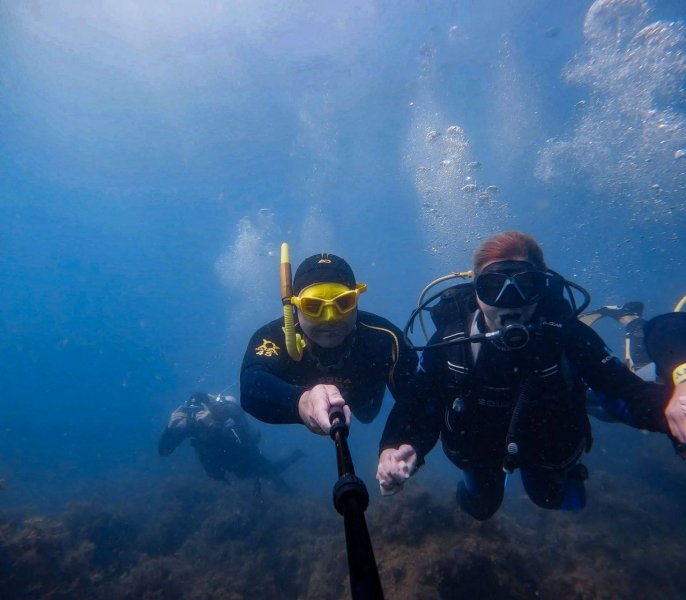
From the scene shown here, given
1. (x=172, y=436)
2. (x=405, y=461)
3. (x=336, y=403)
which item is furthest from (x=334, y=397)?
(x=172, y=436)

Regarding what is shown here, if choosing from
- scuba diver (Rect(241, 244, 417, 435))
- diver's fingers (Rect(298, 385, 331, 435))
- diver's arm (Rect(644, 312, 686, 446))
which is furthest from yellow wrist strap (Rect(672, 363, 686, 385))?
diver's fingers (Rect(298, 385, 331, 435))

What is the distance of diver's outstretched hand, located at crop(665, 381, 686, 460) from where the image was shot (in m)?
2.42

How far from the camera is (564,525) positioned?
10656 millimetres

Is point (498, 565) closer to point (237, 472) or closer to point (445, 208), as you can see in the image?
point (237, 472)

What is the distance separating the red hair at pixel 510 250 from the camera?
3.64m

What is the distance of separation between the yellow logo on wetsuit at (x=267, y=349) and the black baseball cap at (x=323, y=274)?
69 centimetres

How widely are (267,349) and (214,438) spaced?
8.72 m

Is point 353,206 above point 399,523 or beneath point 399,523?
above

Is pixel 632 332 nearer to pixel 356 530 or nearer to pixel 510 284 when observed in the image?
pixel 510 284

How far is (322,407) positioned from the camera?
213 cm

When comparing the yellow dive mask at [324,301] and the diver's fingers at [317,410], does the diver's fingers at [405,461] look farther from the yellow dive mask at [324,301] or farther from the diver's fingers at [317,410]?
the yellow dive mask at [324,301]

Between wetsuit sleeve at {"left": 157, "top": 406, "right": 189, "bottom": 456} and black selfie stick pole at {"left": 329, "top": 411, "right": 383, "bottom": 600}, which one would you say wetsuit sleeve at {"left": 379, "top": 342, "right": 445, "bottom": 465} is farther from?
wetsuit sleeve at {"left": 157, "top": 406, "right": 189, "bottom": 456}

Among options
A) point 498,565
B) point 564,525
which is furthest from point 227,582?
point 564,525

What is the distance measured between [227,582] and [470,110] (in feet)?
135
